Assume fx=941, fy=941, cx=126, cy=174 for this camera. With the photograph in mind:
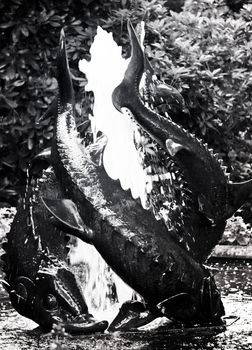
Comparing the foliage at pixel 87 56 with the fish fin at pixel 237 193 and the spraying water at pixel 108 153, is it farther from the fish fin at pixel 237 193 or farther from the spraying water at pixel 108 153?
the fish fin at pixel 237 193

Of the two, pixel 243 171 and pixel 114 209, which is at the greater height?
pixel 243 171

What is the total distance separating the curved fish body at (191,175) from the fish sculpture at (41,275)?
2.58ft

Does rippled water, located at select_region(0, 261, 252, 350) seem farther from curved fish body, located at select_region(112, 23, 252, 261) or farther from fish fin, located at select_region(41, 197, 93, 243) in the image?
fish fin, located at select_region(41, 197, 93, 243)

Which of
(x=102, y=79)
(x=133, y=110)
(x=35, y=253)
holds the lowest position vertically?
(x=35, y=253)

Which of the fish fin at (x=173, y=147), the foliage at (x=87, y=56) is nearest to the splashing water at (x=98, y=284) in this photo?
the fish fin at (x=173, y=147)

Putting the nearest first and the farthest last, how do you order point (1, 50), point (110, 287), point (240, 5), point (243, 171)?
point (110, 287)
point (1, 50)
point (243, 171)
point (240, 5)

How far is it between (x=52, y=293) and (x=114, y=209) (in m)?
0.70

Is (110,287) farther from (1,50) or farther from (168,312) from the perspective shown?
(1,50)

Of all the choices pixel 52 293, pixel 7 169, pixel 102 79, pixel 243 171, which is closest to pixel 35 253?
pixel 52 293

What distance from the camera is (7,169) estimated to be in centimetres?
1037

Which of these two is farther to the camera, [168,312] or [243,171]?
[243,171]

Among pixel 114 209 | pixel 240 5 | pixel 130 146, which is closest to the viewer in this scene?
pixel 114 209

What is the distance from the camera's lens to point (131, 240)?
5832 mm

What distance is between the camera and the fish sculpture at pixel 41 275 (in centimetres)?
603
